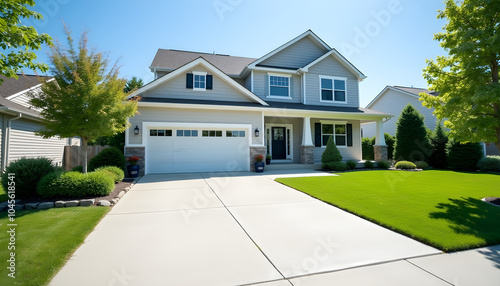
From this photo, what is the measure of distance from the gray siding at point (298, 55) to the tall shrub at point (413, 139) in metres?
7.13

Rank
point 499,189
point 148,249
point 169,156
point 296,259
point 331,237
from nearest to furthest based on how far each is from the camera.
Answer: point 296,259 → point 148,249 → point 331,237 → point 499,189 → point 169,156

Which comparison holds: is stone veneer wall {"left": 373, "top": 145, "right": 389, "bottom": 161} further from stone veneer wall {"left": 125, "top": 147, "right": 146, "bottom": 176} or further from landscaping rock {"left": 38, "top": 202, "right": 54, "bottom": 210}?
landscaping rock {"left": 38, "top": 202, "right": 54, "bottom": 210}

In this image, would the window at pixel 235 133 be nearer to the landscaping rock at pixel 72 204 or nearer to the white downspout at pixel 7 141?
the landscaping rock at pixel 72 204

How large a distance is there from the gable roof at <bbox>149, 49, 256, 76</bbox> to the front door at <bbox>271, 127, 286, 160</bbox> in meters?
4.73

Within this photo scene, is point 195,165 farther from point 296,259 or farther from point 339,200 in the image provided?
point 296,259

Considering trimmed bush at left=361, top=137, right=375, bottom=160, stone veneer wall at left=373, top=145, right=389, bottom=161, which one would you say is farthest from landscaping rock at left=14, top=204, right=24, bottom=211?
trimmed bush at left=361, top=137, right=375, bottom=160

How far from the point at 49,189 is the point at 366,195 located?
827 cm

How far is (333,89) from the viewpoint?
51.1 ft

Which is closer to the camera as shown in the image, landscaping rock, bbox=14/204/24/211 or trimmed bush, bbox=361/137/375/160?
landscaping rock, bbox=14/204/24/211

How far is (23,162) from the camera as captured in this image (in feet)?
20.6

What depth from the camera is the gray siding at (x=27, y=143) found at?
34.2 feet

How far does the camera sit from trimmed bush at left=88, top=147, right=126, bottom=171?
920 centimetres

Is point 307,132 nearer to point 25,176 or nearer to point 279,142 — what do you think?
point 279,142

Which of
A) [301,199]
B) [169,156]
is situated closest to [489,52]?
[301,199]
